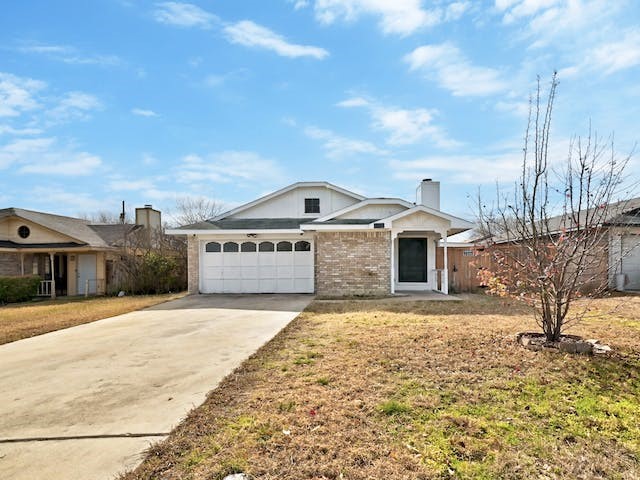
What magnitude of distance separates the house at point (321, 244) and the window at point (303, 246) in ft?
0.13

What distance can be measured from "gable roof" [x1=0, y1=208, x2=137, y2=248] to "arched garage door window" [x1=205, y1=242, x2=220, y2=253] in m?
7.44

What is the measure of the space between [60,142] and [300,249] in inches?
420

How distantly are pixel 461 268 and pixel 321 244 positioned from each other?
6.44 m

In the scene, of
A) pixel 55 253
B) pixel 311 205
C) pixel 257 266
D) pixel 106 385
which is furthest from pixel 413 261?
pixel 55 253

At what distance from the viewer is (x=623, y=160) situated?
596 centimetres

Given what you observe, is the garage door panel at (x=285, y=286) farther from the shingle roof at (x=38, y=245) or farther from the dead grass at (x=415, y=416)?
the shingle roof at (x=38, y=245)

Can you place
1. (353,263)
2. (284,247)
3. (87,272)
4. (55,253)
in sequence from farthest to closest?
(87,272) < (55,253) < (284,247) < (353,263)

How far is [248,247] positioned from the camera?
15180 mm

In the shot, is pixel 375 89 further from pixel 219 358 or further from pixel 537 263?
pixel 219 358

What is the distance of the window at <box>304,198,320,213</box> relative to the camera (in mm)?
16984

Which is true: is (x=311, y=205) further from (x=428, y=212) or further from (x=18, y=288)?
(x=18, y=288)

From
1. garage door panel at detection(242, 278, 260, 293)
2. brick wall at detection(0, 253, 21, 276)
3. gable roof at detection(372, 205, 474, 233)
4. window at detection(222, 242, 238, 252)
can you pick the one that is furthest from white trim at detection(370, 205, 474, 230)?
brick wall at detection(0, 253, 21, 276)

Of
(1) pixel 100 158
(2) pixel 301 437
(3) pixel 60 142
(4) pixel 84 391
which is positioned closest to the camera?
(2) pixel 301 437

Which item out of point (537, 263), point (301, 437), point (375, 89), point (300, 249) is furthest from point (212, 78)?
point (301, 437)
